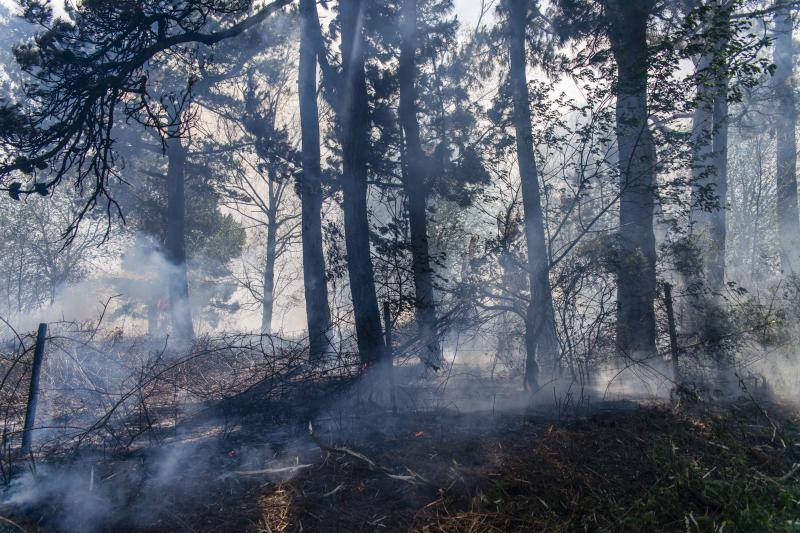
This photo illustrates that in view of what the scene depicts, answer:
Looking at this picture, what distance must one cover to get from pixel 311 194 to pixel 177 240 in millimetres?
8398

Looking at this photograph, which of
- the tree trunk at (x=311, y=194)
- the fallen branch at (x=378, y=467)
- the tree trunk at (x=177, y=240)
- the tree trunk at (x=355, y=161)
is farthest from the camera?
the tree trunk at (x=177, y=240)

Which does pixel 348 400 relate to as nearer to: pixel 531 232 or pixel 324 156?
pixel 531 232

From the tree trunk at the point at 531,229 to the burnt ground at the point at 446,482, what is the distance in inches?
118

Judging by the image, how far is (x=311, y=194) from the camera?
557 inches

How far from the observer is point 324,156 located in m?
18.3

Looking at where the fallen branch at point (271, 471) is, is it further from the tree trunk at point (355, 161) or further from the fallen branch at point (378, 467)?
the tree trunk at point (355, 161)

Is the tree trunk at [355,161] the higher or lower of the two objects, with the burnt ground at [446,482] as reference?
higher

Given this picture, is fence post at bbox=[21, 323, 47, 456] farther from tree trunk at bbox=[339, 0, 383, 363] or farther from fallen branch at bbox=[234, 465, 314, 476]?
tree trunk at bbox=[339, 0, 383, 363]

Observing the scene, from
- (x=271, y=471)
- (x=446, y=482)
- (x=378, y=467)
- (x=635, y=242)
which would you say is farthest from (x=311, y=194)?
(x=446, y=482)

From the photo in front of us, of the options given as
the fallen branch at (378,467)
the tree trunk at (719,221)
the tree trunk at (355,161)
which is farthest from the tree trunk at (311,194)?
the tree trunk at (719,221)

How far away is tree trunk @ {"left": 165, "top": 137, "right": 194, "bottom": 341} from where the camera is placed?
20.0 meters

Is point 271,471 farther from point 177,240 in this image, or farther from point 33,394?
point 177,240

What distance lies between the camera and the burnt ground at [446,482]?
430 cm

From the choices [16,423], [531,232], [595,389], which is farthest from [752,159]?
[16,423]
